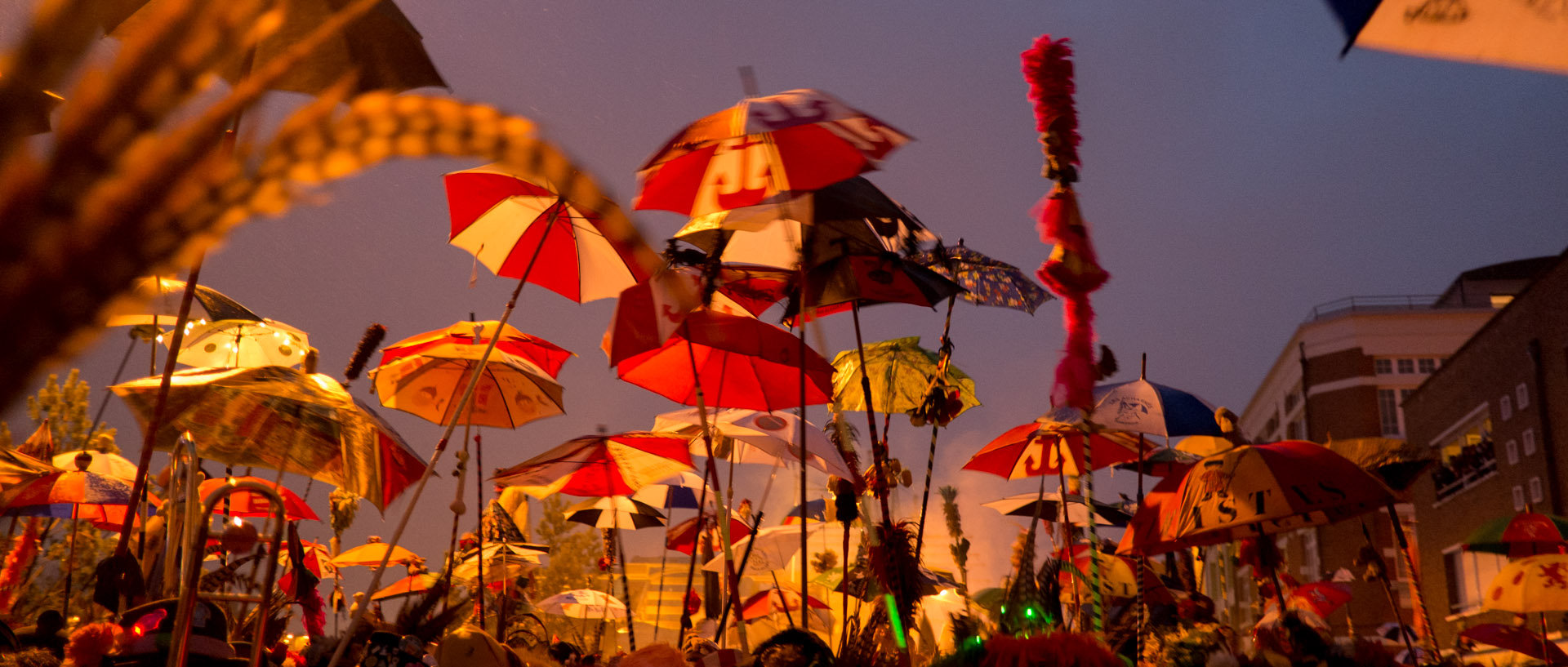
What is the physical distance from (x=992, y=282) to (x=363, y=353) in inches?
184

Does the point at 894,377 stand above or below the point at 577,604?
above

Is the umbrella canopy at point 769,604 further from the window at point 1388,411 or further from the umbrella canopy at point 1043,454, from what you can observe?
the window at point 1388,411

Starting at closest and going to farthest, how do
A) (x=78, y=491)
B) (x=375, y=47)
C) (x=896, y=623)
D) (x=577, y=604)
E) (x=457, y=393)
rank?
(x=375, y=47) → (x=896, y=623) → (x=78, y=491) → (x=457, y=393) → (x=577, y=604)

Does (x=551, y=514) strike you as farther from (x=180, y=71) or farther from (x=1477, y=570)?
(x=180, y=71)

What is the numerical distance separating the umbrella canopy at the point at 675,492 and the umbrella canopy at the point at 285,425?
5.19 meters

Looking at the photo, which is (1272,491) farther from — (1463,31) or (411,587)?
(411,587)

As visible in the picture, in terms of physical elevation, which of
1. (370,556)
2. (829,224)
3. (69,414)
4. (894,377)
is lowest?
(370,556)

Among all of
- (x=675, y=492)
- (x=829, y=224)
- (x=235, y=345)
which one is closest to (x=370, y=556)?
(x=675, y=492)

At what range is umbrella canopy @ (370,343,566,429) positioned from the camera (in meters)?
8.27

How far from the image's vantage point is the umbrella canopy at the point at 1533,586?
8.10 m

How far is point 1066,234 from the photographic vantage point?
4.77 m

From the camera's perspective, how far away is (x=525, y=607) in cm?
1317

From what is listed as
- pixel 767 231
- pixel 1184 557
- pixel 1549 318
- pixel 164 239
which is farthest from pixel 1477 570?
pixel 164 239

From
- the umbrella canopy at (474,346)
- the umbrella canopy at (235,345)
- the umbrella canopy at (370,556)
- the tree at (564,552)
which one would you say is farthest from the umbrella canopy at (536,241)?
the tree at (564,552)
